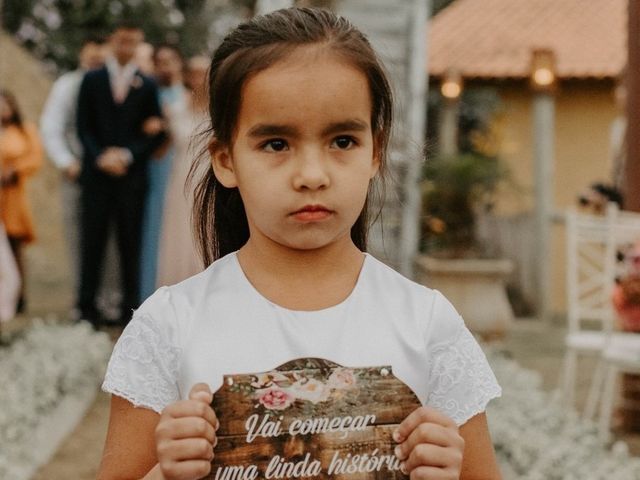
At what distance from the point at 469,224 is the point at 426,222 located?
0.39 m

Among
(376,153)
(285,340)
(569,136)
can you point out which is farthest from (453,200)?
(285,340)

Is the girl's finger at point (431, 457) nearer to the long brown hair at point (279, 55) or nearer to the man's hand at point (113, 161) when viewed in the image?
the long brown hair at point (279, 55)

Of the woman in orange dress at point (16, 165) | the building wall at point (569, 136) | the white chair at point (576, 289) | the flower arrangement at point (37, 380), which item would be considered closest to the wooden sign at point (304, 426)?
the flower arrangement at point (37, 380)

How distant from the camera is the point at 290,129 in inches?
64.0

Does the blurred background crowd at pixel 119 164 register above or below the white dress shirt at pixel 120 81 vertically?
below

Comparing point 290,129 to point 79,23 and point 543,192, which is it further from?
point 79,23

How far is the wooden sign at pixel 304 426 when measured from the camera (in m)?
1.54

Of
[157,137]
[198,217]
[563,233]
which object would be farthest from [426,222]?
[198,217]

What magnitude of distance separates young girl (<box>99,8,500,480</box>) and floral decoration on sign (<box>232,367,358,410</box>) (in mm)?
42

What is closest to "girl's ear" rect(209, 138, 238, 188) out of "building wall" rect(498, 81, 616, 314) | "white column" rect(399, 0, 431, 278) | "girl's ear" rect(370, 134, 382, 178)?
"girl's ear" rect(370, 134, 382, 178)

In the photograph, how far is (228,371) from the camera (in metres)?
1.60

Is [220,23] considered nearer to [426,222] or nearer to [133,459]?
[426,222]

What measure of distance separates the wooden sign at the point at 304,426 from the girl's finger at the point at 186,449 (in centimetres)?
3

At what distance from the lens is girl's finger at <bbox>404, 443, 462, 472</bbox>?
60.3 inches
